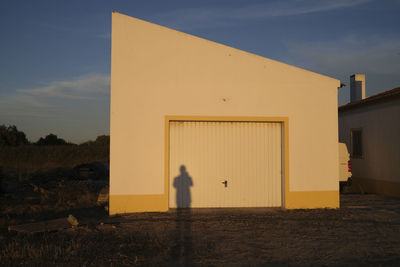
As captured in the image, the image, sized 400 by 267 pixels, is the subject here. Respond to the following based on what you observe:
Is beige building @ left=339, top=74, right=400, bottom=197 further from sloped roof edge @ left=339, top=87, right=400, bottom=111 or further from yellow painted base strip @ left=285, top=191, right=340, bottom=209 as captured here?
yellow painted base strip @ left=285, top=191, right=340, bottom=209

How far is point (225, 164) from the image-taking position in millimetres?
8891

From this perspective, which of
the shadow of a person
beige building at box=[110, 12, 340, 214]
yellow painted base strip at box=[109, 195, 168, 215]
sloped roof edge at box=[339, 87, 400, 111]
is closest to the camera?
yellow painted base strip at box=[109, 195, 168, 215]

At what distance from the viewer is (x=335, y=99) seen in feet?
29.5

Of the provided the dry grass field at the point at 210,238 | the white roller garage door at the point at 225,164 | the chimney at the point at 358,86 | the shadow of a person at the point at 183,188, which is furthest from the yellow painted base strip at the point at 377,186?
the shadow of a person at the point at 183,188

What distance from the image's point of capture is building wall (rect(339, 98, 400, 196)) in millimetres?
11367

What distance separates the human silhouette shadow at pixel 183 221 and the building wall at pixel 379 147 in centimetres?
744

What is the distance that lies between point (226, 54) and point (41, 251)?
6137mm

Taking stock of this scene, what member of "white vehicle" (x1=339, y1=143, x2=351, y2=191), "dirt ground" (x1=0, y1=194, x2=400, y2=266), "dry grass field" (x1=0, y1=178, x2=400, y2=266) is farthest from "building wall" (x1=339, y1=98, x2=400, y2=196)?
"dirt ground" (x1=0, y1=194, x2=400, y2=266)

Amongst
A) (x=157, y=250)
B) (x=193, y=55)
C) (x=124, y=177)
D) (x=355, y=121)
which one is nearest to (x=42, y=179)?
(x=124, y=177)

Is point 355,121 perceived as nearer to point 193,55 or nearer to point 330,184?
point 330,184

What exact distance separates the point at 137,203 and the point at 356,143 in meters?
9.76

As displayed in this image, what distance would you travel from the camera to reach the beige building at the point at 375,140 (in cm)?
1140

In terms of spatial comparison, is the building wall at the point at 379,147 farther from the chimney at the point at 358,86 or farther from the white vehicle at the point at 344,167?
the chimney at the point at 358,86

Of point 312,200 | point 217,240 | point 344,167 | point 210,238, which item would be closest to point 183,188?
point 210,238
